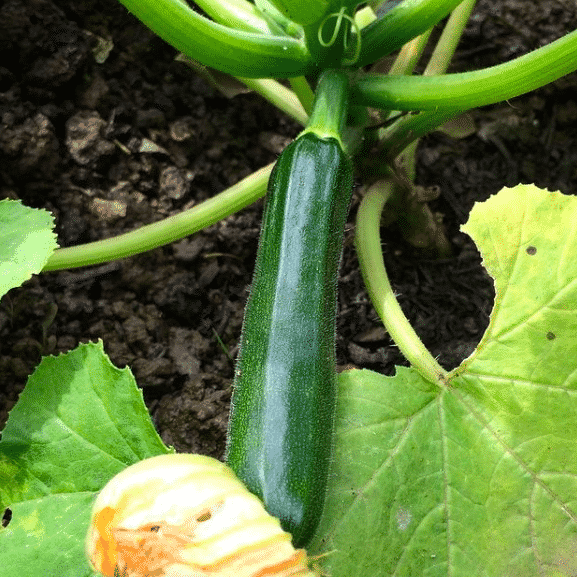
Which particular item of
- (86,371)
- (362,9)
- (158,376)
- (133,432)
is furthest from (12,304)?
(362,9)

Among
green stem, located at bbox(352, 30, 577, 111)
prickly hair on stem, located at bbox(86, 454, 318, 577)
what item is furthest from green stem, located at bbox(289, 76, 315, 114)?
prickly hair on stem, located at bbox(86, 454, 318, 577)

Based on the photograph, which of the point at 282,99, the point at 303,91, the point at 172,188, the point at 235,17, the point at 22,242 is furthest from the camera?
the point at 172,188

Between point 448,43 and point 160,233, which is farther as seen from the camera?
point 448,43

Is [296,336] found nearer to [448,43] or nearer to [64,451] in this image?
[64,451]

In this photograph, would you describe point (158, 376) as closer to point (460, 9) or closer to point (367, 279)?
point (367, 279)

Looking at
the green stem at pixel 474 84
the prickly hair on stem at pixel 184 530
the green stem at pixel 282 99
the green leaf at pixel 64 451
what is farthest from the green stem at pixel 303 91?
the prickly hair on stem at pixel 184 530

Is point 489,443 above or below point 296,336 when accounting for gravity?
below

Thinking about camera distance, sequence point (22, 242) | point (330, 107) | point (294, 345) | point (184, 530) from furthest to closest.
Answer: point (330, 107) → point (22, 242) → point (294, 345) → point (184, 530)

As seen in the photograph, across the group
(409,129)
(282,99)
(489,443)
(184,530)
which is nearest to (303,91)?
(282,99)
